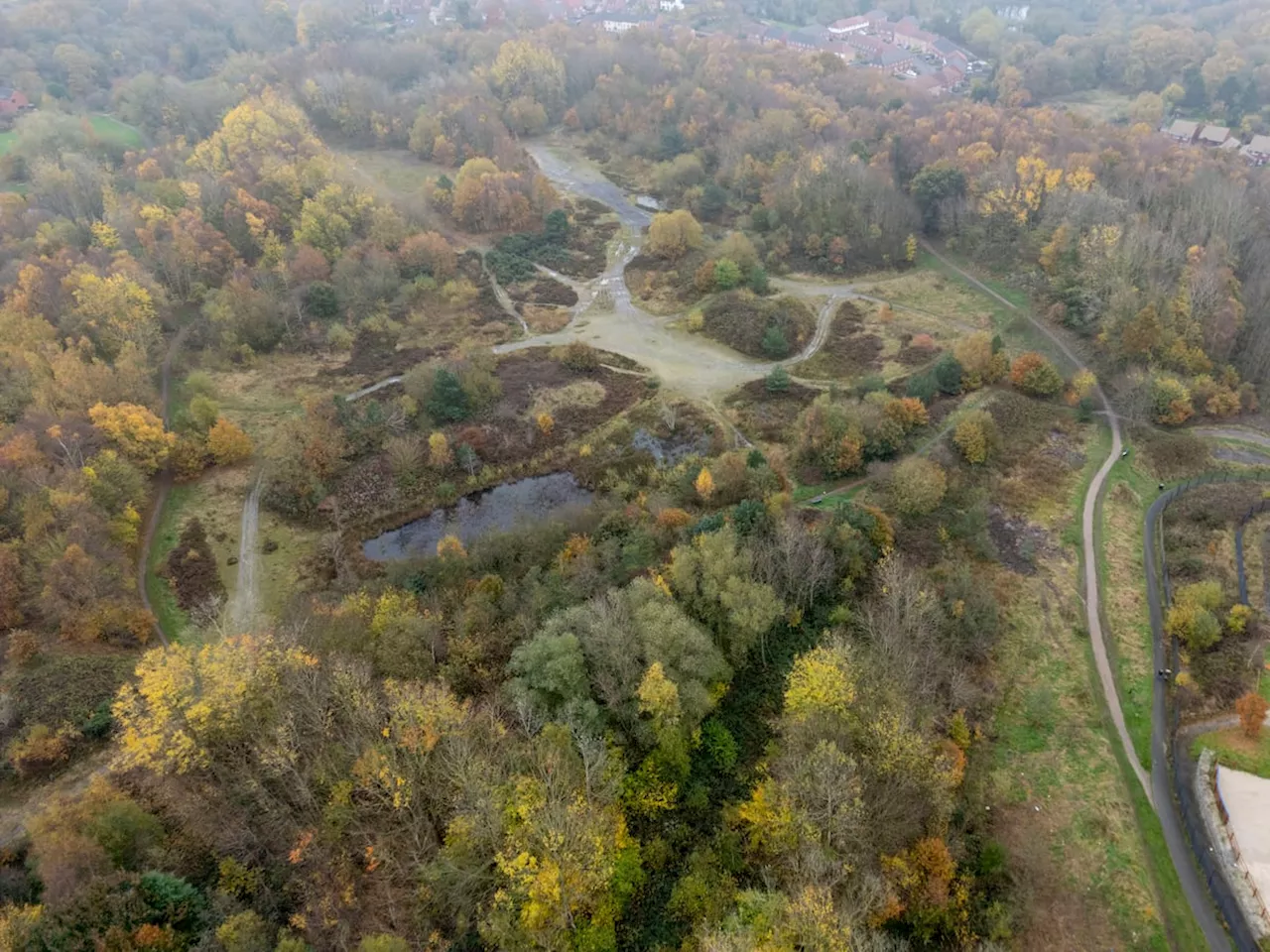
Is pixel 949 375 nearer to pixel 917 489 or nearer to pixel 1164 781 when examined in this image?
pixel 917 489

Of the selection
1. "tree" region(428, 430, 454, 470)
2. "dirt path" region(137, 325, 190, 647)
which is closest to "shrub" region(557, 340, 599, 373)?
"tree" region(428, 430, 454, 470)

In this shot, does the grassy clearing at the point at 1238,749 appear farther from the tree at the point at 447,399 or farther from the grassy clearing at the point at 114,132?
the grassy clearing at the point at 114,132

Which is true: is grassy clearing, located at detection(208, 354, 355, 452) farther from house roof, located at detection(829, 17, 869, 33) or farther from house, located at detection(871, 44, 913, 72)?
house roof, located at detection(829, 17, 869, 33)

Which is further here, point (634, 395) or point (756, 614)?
point (634, 395)

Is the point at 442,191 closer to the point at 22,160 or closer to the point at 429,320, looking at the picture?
the point at 429,320

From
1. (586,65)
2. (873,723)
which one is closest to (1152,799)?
(873,723)

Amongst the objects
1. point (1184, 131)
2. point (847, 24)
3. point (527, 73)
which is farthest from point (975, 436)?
point (847, 24)
